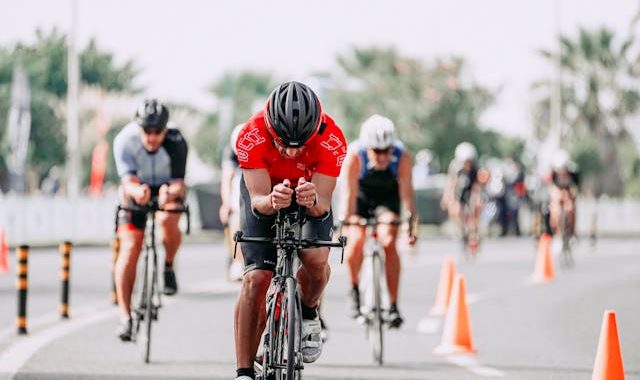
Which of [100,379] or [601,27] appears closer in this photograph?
[100,379]

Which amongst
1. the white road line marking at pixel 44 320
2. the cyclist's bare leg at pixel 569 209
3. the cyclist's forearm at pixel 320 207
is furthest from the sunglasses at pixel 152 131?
the cyclist's bare leg at pixel 569 209

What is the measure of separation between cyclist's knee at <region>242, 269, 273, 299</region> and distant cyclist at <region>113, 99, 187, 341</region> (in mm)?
3281

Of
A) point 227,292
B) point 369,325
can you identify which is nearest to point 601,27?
point 227,292

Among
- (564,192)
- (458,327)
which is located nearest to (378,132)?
(458,327)

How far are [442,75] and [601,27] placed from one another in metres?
8.37

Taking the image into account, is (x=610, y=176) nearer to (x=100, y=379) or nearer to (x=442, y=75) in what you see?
(x=442, y=75)

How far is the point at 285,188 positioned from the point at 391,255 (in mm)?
4647

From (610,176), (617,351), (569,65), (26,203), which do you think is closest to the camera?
(617,351)

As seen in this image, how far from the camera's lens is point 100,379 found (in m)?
9.70

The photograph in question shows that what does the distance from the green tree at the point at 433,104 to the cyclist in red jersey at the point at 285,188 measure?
49.5 m

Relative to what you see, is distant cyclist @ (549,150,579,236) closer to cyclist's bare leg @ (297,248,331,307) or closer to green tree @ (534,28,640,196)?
cyclist's bare leg @ (297,248,331,307)

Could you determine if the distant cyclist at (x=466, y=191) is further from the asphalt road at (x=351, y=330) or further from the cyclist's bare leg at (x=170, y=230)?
the cyclist's bare leg at (x=170, y=230)

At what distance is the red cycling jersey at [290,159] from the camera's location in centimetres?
779

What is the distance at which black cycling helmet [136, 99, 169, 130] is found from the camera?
1133 cm
